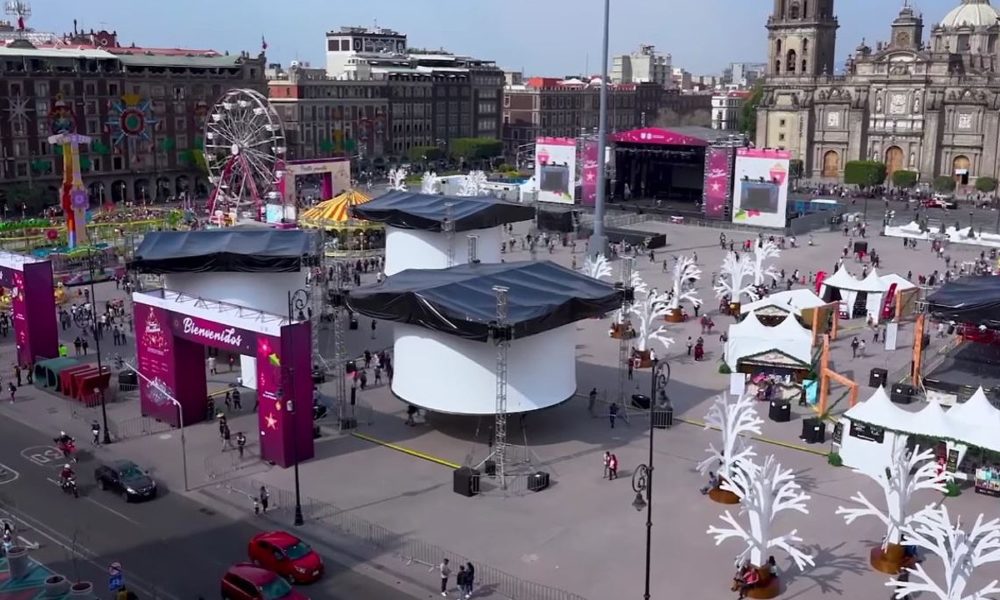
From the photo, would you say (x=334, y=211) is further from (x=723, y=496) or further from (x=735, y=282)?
(x=723, y=496)

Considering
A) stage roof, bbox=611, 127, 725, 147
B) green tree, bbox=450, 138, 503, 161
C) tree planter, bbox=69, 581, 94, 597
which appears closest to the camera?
tree planter, bbox=69, 581, 94, 597

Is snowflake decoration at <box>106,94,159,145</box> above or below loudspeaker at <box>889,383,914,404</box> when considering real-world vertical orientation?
above

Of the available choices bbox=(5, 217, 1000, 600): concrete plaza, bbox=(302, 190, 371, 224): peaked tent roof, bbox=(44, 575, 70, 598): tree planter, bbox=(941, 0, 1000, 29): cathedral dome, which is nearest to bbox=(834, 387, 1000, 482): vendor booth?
bbox=(5, 217, 1000, 600): concrete plaza

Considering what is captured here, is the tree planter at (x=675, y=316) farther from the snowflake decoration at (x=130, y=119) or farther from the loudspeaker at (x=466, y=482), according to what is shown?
the snowflake decoration at (x=130, y=119)

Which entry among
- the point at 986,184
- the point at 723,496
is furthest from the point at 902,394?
the point at 986,184

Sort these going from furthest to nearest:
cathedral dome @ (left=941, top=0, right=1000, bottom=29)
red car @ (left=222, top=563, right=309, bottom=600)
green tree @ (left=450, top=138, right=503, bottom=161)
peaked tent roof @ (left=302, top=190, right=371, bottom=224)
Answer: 1. green tree @ (left=450, top=138, right=503, bottom=161)
2. cathedral dome @ (left=941, top=0, right=1000, bottom=29)
3. peaked tent roof @ (left=302, top=190, right=371, bottom=224)
4. red car @ (left=222, top=563, right=309, bottom=600)

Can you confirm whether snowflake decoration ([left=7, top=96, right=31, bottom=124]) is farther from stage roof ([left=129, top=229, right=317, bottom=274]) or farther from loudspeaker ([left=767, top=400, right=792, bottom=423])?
loudspeaker ([left=767, top=400, right=792, bottom=423])

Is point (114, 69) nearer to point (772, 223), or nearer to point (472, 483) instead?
point (772, 223)

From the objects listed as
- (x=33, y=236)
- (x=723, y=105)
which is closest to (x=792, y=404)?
(x=33, y=236)
